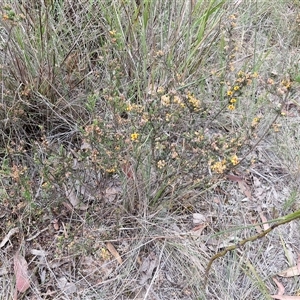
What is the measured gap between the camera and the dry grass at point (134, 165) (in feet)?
4.19

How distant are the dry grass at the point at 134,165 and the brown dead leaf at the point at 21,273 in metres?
0.02

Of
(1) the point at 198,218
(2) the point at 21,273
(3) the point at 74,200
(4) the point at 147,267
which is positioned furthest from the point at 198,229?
(2) the point at 21,273

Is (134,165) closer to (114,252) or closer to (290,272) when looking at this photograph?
(114,252)

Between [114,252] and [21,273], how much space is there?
0.33m

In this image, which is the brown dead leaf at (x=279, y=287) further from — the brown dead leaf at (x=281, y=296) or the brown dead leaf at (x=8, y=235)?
the brown dead leaf at (x=8, y=235)

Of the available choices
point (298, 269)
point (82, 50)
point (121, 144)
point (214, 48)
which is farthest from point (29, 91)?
point (298, 269)

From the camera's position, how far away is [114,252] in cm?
141

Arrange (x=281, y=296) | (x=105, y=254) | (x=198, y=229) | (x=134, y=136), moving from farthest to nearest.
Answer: (x=198, y=229) < (x=281, y=296) < (x=105, y=254) < (x=134, y=136)

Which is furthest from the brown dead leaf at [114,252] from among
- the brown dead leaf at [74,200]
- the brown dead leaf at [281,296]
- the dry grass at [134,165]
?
the brown dead leaf at [281,296]

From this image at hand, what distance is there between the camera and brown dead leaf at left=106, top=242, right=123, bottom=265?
4.56 ft

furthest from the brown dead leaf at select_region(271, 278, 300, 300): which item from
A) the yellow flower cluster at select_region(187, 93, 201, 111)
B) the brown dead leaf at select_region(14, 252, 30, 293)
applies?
the brown dead leaf at select_region(14, 252, 30, 293)

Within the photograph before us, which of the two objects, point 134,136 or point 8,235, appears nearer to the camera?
point 134,136

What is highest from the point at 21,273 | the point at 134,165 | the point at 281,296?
the point at 134,165

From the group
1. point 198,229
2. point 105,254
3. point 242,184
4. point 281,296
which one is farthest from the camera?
point 242,184
